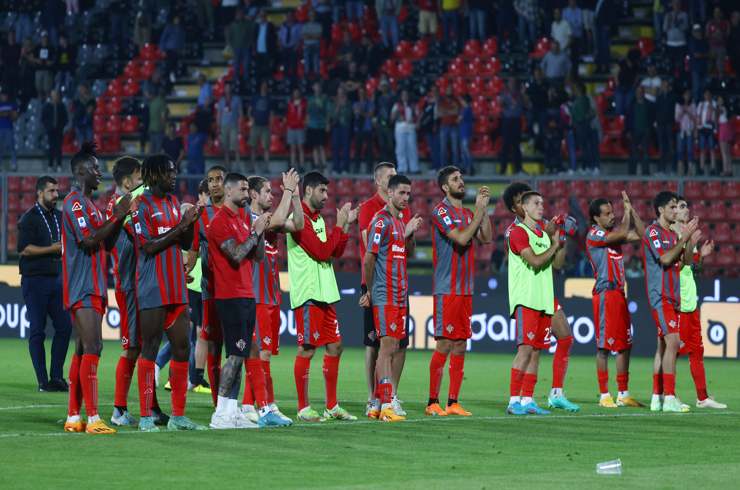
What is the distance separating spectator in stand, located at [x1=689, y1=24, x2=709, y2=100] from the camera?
30594mm

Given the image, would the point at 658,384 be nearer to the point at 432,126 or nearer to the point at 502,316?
the point at 502,316

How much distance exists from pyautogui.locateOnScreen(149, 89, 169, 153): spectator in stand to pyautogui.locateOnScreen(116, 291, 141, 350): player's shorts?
2081 cm

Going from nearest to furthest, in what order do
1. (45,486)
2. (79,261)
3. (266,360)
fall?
(45,486) < (79,261) < (266,360)

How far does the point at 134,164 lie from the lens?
1248 cm

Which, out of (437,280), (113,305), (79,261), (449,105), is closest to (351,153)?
(449,105)

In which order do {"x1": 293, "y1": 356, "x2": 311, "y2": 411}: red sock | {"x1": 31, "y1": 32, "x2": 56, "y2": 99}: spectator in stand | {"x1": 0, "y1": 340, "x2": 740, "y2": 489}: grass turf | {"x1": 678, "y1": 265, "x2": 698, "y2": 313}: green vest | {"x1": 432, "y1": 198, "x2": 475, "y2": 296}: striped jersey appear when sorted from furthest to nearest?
{"x1": 31, "y1": 32, "x2": 56, "y2": 99}: spectator in stand < {"x1": 678, "y1": 265, "x2": 698, "y2": 313}: green vest < {"x1": 432, "y1": 198, "x2": 475, "y2": 296}: striped jersey < {"x1": 293, "y1": 356, "x2": 311, "y2": 411}: red sock < {"x1": 0, "y1": 340, "x2": 740, "y2": 489}: grass turf

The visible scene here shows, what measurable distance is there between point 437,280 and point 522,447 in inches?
122

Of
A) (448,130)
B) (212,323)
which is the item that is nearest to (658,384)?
(212,323)

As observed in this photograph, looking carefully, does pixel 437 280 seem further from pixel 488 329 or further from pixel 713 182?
pixel 713 182

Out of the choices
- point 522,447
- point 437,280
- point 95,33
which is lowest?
point 522,447

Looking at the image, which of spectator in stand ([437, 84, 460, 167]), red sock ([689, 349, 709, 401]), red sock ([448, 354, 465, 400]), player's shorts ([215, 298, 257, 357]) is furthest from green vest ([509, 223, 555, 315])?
spectator in stand ([437, 84, 460, 167])

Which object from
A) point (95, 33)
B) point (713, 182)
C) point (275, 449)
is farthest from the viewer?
point (95, 33)

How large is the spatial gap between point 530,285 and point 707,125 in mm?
16028

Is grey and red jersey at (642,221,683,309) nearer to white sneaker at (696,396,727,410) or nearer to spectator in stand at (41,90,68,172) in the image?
A: white sneaker at (696,396,727,410)
